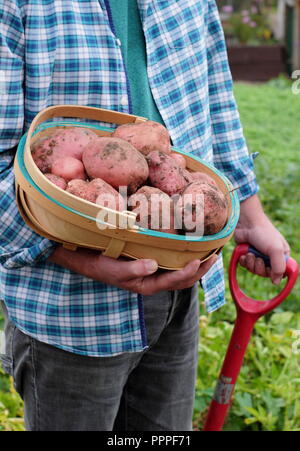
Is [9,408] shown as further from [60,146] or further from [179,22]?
[179,22]

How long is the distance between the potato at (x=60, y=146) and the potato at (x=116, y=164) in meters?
0.03

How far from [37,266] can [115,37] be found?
59cm

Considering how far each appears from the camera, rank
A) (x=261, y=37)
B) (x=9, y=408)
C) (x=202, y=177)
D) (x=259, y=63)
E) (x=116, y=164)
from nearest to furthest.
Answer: (x=116, y=164) < (x=202, y=177) < (x=9, y=408) < (x=259, y=63) < (x=261, y=37)

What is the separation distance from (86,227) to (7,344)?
62 cm

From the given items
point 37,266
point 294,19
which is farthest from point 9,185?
point 294,19

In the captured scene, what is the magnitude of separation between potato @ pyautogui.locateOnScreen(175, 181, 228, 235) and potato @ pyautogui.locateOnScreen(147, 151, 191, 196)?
0.12 ft

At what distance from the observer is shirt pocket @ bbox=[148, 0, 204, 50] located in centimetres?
151

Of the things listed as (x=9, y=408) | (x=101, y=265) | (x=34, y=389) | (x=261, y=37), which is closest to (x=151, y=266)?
(x=101, y=265)

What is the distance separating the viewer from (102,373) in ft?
4.86

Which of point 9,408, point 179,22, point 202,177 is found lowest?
point 9,408

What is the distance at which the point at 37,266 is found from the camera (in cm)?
144

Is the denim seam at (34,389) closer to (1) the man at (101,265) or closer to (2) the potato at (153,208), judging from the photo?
(1) the man at (101,265)
